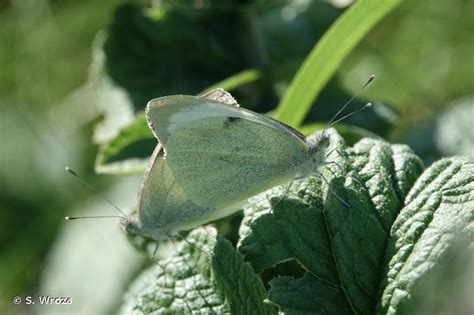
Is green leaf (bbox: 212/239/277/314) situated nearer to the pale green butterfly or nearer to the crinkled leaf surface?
the crinkled leaf surface

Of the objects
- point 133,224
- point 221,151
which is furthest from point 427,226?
point 133,224

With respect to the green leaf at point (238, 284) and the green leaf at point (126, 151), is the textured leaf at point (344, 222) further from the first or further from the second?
the green leaf at point (126, 151)

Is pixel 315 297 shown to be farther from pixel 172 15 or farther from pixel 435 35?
pixel 435 35

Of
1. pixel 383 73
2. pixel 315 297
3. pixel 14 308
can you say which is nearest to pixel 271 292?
pixel 315 297

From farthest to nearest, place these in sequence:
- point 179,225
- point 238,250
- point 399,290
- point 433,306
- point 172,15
Result: point 172,15 < point 179,225 < point 238,250 < point 399,290 < point 433,306

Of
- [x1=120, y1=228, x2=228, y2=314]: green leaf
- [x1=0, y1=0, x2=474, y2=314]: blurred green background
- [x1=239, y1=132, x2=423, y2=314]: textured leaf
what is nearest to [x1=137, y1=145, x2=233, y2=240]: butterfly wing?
[x1=120, y1=228, x2=228, y2=314]: green leaf

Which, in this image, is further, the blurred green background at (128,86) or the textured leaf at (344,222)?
the blurred green background at (128,86)

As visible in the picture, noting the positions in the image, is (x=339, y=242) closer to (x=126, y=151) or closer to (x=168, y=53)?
(x=126, y=151)

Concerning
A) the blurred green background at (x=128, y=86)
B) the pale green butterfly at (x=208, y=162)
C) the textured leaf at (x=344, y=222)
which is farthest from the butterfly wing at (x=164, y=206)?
the blurred green background at (x=128, y=86)
